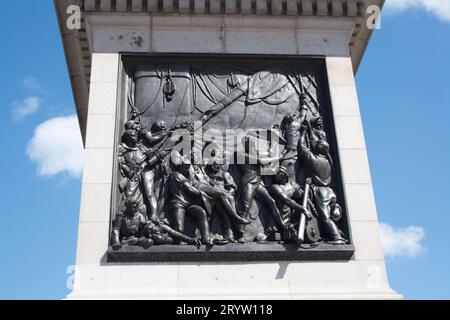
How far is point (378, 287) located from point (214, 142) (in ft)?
13.8

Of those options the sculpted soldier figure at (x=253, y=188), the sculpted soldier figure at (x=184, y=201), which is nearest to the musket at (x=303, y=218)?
the sculpted soldier figure at (x=253, y=188)

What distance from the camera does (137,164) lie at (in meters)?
10.9

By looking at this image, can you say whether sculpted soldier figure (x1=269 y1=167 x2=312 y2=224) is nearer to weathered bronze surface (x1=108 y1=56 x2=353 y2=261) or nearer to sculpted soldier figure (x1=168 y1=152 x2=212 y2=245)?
weathered bronze surface (x1=108 y1=56 x2=353 y2=261)

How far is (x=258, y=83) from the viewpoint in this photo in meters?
12.1

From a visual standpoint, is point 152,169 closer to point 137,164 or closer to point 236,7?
point 137,164

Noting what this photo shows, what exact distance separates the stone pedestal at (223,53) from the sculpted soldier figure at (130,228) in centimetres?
23

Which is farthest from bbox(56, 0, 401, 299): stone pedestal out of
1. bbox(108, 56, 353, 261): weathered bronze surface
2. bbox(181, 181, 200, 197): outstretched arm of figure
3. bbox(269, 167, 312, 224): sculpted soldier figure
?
bbox(181, 181, 200, 197): outstretched arm of figure

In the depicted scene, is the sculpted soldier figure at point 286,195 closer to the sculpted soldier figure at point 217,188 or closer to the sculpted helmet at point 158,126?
the sculpted soldier figure at point 217,188

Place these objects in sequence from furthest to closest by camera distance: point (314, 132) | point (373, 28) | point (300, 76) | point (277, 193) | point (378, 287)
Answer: point (373, 28), point (300, 76), point (314, 132), point (277, 193), point (378, 287)

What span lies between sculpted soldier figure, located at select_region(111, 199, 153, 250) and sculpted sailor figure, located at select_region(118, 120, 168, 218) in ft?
0.56

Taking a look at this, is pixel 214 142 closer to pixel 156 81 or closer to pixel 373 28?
pixel 156 81

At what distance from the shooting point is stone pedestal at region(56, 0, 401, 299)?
9773 mm

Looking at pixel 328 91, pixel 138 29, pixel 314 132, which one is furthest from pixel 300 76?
pixel 138 29

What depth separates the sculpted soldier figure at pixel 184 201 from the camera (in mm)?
10289
